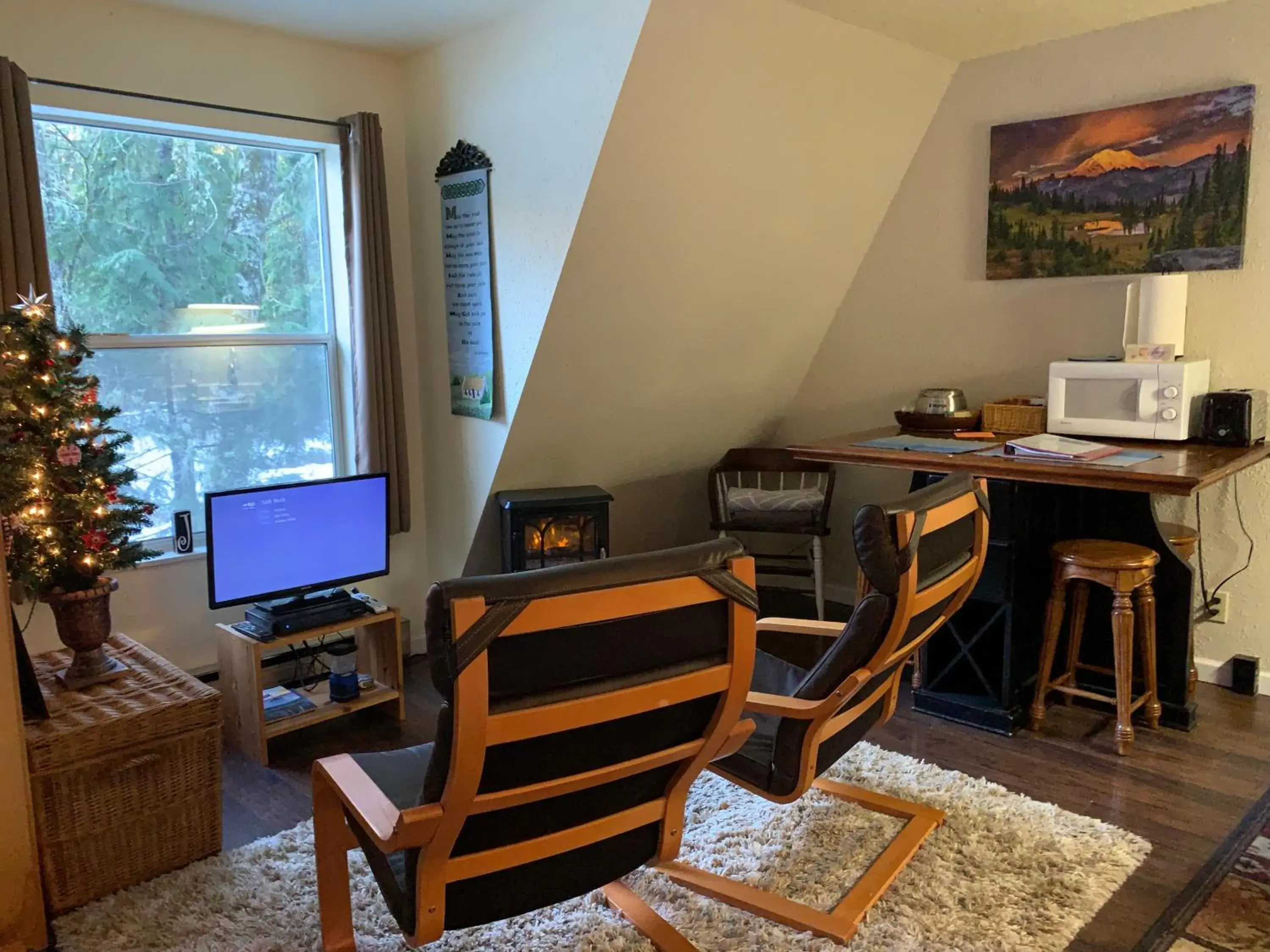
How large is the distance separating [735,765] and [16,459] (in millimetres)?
1854

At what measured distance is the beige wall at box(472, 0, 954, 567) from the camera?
2898 mm

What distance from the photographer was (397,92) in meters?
3.66

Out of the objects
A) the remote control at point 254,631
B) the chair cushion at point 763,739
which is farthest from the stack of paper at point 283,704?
the chair cushion at point 763,739

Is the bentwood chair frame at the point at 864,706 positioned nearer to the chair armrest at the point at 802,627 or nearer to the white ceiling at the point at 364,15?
the chair armrest at the point at 802,627

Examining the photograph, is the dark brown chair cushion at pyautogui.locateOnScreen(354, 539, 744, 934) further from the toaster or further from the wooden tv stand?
the toaster

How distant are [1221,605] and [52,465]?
3758 millimetres

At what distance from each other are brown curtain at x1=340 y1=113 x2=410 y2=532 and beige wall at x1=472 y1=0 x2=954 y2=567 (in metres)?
0.48

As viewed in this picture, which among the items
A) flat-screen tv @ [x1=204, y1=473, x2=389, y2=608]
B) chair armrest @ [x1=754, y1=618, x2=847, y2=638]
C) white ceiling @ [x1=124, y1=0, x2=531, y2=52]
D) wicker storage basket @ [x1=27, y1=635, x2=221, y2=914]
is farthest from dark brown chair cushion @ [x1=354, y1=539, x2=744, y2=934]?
white ceiling @ [x1=124, y1=0, x2=531, y2=52]

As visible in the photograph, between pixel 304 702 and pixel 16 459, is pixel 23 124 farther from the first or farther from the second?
pixel 304 702

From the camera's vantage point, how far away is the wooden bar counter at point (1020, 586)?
9.90ft

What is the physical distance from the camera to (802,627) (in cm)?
242

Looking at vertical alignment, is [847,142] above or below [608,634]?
above

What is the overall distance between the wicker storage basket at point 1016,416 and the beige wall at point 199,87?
2.28 metres

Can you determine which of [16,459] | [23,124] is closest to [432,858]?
[16,459]
